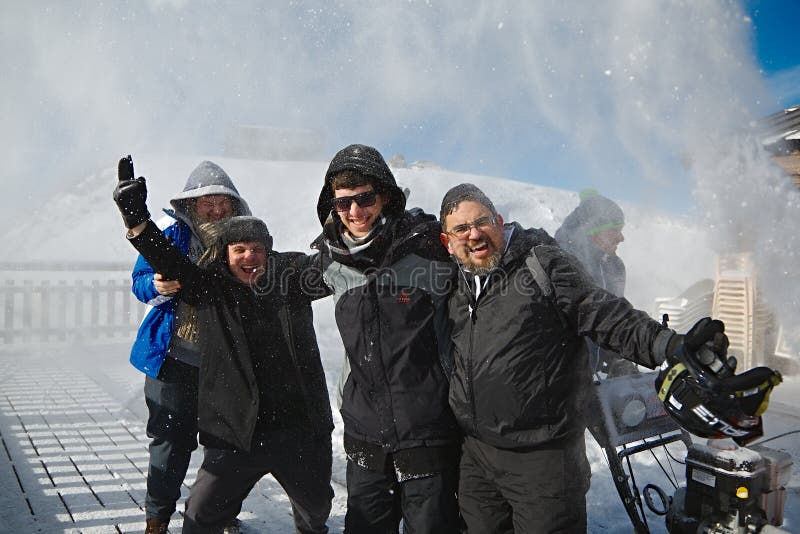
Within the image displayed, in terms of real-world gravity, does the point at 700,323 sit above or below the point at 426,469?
above

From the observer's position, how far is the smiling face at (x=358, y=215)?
2.16 m

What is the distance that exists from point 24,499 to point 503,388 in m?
3.56

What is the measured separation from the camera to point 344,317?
2139 mm

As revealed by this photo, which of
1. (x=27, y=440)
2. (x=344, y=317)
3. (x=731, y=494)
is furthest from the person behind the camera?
(x=27, y=440)

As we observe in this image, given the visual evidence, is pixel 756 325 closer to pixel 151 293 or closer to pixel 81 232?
pixel 151 293

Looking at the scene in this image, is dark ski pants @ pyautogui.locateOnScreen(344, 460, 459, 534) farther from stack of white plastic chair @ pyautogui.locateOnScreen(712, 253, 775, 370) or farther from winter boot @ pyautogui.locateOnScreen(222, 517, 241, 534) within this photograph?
stack of white plastic chair @ pyautogui.locateOnScreen(712, 253, 775, 370)

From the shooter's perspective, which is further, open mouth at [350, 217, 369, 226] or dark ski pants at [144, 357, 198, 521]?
dark ski pants at [144, 357, 198, 521]

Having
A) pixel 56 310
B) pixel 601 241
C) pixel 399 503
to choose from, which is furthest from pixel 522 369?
pixel 56 310

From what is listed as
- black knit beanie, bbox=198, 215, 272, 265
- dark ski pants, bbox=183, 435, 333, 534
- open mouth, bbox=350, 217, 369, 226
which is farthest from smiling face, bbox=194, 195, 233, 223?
dark ski pants, bbox=183, 435, 333, 534

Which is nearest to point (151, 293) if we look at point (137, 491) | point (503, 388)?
point (503, 388)

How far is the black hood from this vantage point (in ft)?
7.15

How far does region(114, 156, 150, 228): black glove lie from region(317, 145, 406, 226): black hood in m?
0.78

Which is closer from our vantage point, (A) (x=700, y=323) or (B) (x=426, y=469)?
(A) (x=700, y=323)

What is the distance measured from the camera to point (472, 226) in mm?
2002
